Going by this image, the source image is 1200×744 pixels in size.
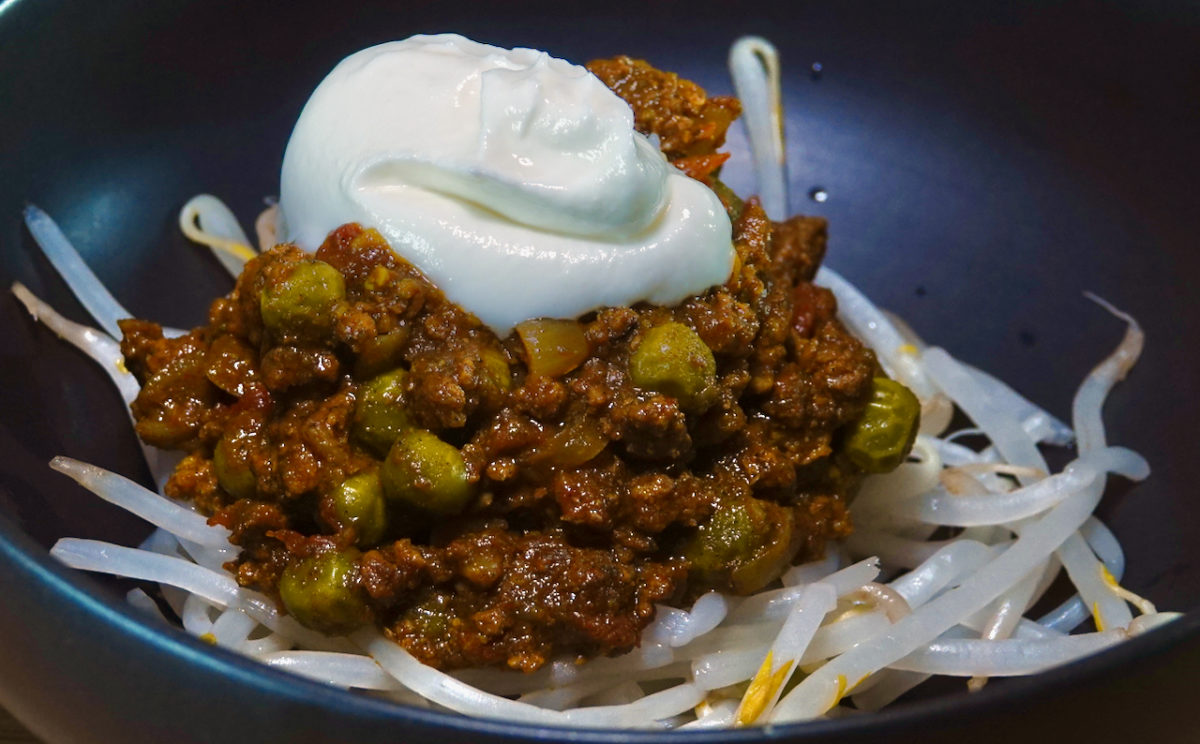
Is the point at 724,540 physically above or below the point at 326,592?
below

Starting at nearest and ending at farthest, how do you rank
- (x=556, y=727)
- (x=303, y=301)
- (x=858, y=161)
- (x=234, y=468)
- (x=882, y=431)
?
(x=556, y=727), (x=303, y=301), (x=234, y=468), (x=882, y=431), (x=858, y=161)

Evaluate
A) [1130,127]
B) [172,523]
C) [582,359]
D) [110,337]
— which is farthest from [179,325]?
[1130,127]

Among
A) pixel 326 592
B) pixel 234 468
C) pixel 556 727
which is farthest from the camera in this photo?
pixel 234 468

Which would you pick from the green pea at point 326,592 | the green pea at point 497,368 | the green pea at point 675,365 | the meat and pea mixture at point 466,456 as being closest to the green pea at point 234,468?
the meat and pea mixture at point 466,456

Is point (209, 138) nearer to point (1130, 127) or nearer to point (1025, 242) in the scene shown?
point (1025, 242)

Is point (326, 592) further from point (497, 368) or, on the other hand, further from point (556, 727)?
point (556, 727)

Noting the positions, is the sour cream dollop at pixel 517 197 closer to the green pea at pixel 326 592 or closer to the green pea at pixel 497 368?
the green pea at pixel 497 368

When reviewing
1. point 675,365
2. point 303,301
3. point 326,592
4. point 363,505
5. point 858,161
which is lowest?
point 858,161

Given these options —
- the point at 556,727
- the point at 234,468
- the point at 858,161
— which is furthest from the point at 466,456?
the point at 858,161
